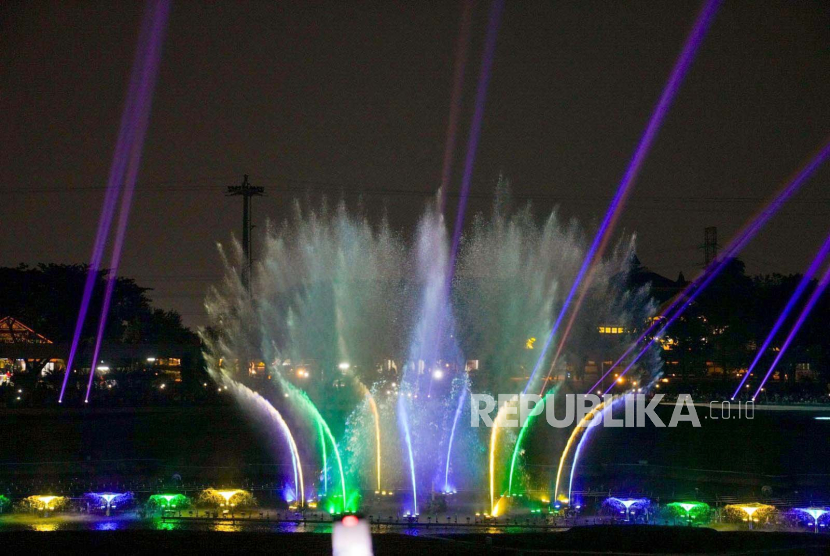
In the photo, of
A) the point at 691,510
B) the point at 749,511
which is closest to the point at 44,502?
the point at 691,510

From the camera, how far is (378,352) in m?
53.2

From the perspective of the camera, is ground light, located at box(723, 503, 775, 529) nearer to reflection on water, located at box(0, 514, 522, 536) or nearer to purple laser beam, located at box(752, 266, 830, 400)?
reflection on water, located at box(0, 514, 522, 536)

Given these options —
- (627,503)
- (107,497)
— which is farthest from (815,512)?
(107,497)

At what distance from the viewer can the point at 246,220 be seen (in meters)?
53.5

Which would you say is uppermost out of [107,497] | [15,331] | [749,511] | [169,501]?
[15,331]

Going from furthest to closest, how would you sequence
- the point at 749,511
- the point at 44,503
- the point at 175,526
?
the point at 44,503 → the point at 749,511 → the point at 175,526

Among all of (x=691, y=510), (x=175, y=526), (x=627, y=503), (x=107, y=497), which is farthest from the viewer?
(x=107, y=497)

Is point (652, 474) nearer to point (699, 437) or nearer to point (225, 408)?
point (699, 437)

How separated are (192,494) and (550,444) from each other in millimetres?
13576

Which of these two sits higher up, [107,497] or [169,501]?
[107,497]

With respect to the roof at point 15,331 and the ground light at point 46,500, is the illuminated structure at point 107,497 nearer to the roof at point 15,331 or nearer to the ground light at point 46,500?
the ground light at point 46,500

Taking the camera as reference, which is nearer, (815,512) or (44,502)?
(815,512)

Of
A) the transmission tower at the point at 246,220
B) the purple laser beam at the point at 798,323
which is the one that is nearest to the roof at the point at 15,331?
the transmission tower at the point at 246,220

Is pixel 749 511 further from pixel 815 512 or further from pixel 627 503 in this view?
pixel 627 503
